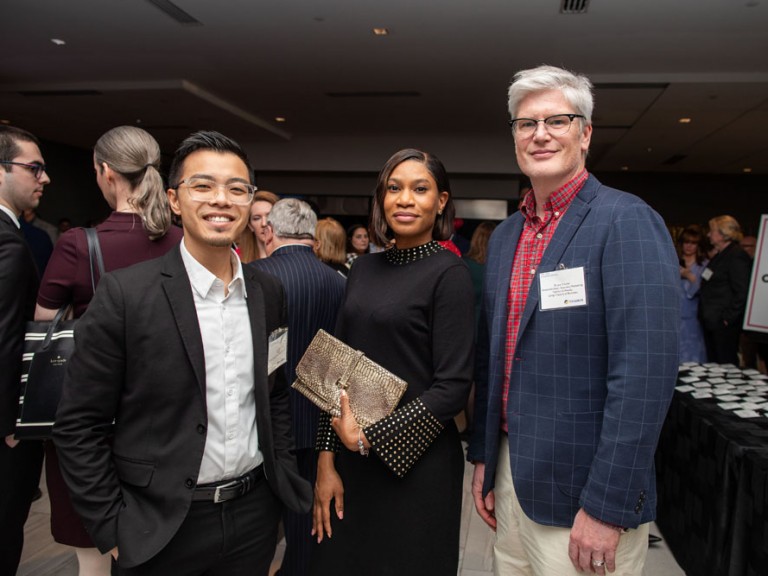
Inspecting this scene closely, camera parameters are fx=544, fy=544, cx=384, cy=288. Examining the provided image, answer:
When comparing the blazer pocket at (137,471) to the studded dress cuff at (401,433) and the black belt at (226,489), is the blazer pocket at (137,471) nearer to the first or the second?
the black belt at (226,489)

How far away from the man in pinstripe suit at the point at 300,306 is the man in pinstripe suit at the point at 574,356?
0.98 meters

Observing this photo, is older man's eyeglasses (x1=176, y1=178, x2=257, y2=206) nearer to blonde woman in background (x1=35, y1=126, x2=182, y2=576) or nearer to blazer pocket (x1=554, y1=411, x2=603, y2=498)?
blonde woman in background (x1=35, y1=126, x2=182, y2=576)

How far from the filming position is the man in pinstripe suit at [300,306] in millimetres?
2221

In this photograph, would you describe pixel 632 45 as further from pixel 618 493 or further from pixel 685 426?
pixel 618 493

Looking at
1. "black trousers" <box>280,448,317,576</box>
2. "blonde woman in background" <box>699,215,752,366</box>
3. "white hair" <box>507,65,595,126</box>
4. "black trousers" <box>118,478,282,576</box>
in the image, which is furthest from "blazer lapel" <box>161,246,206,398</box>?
"blonde woman in background" <box>699,215,752,366</box>

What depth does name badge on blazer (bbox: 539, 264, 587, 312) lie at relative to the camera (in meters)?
1.22

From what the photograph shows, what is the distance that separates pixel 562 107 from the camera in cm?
131

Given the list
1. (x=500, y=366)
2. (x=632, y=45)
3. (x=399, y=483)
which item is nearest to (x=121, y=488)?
(x=399, y=483)

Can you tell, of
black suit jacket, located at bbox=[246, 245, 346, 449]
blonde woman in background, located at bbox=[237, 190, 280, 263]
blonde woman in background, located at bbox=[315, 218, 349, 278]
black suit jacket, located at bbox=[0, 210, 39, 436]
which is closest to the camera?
black suit jacket, located at bbox=[0, 210, 39, 436]

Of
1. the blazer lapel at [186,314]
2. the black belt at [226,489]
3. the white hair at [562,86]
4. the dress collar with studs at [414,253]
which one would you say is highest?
the white hair at [562,86]

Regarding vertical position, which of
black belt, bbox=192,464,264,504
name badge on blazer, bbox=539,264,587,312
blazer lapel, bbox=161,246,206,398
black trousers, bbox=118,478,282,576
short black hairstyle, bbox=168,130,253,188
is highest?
short black hairstyle, bbox=168,130,253,188

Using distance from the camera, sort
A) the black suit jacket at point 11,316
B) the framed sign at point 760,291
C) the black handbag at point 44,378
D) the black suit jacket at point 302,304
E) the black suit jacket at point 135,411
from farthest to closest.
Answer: the framed sign at point 760,291
the black suit jacket at point 302,304
the black suit jacket at point 11,316
the black handbag at point 44,378
the black suit jacket at point 135,411

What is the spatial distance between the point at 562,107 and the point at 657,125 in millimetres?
8469

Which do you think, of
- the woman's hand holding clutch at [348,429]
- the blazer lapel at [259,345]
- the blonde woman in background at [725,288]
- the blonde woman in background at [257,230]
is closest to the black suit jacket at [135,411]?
the blazer lapel at [259,345]
